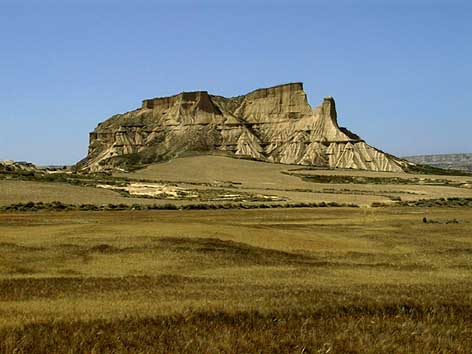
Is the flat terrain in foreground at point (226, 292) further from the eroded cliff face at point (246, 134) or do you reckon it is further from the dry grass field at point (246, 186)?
the eroded cliff face at point (246, 134)

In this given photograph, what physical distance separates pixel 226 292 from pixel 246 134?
161574mm

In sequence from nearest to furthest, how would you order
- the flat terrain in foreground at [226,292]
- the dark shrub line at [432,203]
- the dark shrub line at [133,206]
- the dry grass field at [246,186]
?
the flat terrain in foreground at [226,292] → the dark shrub line at [133,206] → the dark shrub line at [432,203] → the dry grass field at [246,186]

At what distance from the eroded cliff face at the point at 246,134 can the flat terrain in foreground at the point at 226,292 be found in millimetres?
134561

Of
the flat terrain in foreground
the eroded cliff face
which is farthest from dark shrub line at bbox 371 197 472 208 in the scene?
the eroded cliff face

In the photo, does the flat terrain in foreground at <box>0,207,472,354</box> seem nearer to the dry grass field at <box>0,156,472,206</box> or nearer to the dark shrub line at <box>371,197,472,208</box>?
the dark shrub line at <box>371,197,472,208</box>

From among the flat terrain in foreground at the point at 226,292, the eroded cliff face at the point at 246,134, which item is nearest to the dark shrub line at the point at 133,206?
the flat terrain in foreground at the point at 226,292

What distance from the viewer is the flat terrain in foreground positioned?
390 inches

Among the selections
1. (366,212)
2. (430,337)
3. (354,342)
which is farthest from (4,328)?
(366,212)

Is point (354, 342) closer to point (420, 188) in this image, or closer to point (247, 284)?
point (247, 284)

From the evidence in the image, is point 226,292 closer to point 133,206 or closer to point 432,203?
point 133,206

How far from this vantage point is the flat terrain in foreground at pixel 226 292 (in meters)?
9.91

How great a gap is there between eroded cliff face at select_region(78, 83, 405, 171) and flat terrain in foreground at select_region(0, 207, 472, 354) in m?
135

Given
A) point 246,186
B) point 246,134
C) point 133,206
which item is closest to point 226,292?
point 133,206

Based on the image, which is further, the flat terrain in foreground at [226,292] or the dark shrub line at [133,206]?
the dark shrub line at [133,206]
